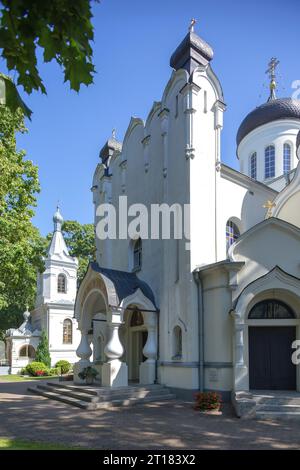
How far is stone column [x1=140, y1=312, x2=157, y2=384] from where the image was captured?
1561 centimetres

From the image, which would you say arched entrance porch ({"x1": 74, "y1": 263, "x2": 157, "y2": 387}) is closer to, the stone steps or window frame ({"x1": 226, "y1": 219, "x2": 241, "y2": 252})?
window frame ({"x1": 226, "y1": 219, "x2": 241, "y2": 252})

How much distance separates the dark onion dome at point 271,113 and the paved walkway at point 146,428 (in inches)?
711

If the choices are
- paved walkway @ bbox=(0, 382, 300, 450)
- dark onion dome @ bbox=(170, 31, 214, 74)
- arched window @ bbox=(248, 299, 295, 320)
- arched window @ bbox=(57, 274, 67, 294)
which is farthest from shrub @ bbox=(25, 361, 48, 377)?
dark onion dome @ bbox=(170, 31, 214, 74)

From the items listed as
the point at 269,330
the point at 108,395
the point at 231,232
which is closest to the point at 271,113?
the point at 231,232

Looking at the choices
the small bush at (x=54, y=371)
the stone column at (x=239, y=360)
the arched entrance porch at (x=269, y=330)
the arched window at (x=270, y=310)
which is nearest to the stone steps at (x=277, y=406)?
the stone column at (x=239, y=360)

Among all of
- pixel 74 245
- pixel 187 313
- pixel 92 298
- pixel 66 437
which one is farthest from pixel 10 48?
pixel 74 245

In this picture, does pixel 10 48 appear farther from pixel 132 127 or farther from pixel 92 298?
pixel 132 127

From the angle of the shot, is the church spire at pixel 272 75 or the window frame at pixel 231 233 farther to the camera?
the church spire at pixel 272 75

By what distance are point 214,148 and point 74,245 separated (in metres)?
31.5

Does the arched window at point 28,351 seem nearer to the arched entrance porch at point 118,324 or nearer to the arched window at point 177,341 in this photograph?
the arched entrance porch at point 118,324

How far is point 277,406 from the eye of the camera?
11352 millimetres

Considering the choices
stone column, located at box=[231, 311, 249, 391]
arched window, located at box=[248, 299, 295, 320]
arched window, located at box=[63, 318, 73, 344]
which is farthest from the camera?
arched window, located at box=[63, 318, 73, 344]

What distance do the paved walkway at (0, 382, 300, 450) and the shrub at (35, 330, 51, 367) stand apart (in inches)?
842

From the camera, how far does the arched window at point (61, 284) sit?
1519 inches
